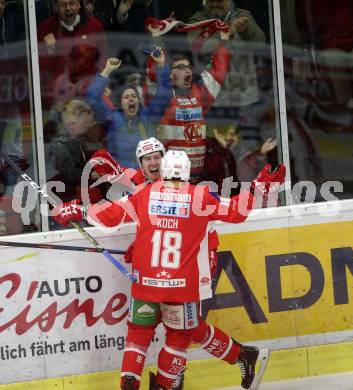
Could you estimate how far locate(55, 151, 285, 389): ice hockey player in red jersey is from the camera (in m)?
5.70

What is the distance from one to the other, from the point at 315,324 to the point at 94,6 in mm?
1992

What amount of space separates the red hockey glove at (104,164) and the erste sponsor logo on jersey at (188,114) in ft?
1.44

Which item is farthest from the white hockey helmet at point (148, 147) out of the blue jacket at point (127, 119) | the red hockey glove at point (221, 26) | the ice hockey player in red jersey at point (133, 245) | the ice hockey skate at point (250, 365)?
the ice hockey skate at point (250, 365)

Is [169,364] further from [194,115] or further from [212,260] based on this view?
[194,115]

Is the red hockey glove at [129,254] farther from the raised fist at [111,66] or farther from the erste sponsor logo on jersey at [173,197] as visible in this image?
the raised fist at [111,66]

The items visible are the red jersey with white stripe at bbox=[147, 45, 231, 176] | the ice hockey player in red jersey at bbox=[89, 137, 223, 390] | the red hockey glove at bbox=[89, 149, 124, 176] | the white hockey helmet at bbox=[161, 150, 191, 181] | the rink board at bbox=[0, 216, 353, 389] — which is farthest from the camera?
the red jersey with white stripe at bbox=[147, 45, 231, 176]

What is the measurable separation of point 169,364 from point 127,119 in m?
1.28

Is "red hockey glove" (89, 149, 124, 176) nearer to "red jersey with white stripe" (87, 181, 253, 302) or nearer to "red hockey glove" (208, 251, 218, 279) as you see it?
"red jersey with white stripe" (87, 181, 253, 302)

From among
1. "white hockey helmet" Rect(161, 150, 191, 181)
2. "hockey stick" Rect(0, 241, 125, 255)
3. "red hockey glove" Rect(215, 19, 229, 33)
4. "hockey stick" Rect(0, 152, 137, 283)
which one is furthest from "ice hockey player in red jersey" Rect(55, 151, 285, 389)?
"red hockey glove" Rect(215, 19, 229, 33)

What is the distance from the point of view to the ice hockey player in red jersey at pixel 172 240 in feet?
18.7

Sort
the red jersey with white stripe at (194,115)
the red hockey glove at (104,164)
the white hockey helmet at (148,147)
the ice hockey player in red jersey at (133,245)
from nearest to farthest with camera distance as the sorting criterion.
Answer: the ice hockey player in red jersey at (133,245) → the white hockey helmet at (148,147) → the red hockey glove at (104,164) → the red jersey with white stripe at (194,115)

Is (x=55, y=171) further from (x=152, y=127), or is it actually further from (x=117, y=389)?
(x=117, y=389)

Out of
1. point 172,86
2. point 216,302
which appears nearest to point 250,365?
point 216,302

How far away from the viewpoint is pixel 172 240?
571 centimetres
